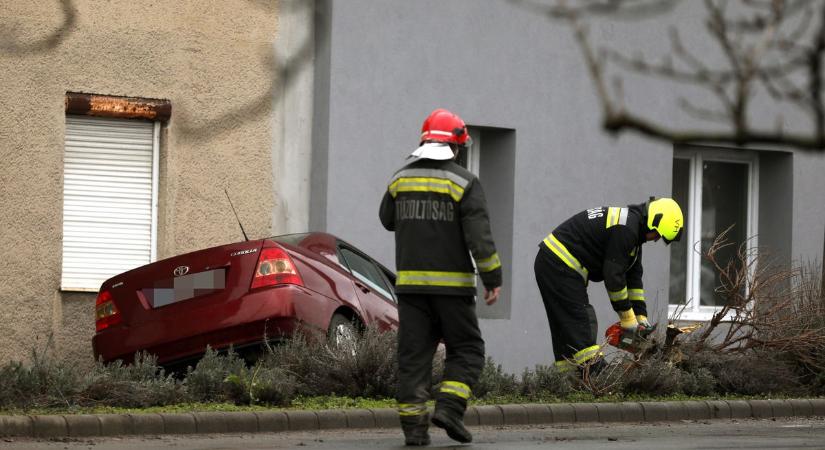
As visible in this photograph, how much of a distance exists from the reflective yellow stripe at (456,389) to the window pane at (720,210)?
9634mm

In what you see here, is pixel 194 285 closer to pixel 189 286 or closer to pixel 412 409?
pixel 189 286

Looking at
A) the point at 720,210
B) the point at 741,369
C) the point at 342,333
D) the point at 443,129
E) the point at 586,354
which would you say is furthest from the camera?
the point at 720,210

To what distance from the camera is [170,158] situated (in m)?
13.8

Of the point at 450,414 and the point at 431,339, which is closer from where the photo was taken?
the point at 450,414

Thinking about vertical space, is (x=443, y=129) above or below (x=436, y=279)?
above

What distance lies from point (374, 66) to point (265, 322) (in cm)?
495

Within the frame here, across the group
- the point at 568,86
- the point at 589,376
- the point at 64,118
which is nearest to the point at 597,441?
the point at 589,376

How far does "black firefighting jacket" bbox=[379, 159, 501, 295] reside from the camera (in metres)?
8.41

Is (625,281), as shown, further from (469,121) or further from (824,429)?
(469,121)

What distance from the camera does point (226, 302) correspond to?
1046 centimetres

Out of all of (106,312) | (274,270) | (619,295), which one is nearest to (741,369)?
(619,295)

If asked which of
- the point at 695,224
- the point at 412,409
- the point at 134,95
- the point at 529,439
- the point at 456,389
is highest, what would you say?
A: the point at 134,95

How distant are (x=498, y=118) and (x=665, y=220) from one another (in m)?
4.66

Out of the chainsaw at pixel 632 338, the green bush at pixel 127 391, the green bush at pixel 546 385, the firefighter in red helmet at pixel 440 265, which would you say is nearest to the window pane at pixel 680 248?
the chainsaw at pixel 632 338
